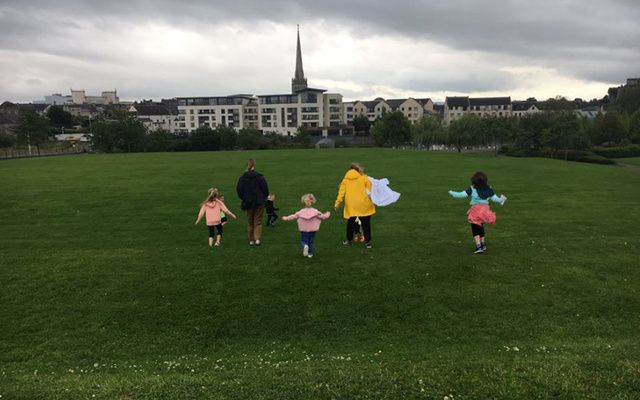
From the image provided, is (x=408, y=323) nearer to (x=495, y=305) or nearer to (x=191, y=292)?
(x=495, y=305)

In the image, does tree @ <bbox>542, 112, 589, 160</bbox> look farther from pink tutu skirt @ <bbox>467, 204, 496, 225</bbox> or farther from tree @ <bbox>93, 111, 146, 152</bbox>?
tree @ <bbox>93, 111, 146, 152</bbox>

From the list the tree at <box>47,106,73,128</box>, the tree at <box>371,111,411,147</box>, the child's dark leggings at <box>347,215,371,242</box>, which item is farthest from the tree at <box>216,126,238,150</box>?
the child's dark leggings at <box>347,215,371,242</box>

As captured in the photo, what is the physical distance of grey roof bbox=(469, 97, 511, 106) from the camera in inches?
6344

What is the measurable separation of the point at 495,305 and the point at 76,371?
7.64 meters

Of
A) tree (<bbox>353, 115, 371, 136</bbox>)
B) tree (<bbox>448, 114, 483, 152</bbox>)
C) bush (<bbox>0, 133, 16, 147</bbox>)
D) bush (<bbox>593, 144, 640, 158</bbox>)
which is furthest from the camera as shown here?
tree (<bbox>353, 115, 371, 136</bbox>)

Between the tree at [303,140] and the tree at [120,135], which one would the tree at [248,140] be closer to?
the tree at [303,140]

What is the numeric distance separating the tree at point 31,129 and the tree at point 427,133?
6943 cm

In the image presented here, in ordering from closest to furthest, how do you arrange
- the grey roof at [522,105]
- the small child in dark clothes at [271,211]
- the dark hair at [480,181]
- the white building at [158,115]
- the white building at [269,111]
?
the dark hair at [480,181] < the small child in dark clothes at [271,211] < the white building at [269,111] < the grey roof at [522,105] < the white building at [158,115]

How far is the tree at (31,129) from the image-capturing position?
7525 centimetres

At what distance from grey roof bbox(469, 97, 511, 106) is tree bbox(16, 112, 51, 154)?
13496 cm

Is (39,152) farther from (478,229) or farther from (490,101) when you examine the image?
(490,101)

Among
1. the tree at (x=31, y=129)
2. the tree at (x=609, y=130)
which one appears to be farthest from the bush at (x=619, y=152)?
the tree at (x=31, y=129)

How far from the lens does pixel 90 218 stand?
59.1 ft

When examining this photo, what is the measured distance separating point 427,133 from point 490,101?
82.8m
